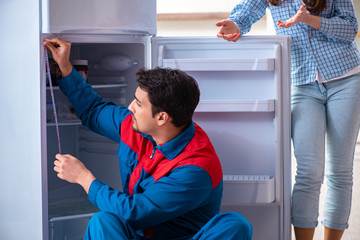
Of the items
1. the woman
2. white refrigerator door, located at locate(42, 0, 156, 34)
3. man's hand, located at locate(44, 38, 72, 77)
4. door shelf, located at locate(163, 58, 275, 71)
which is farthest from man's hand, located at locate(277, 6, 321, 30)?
man's hand, located at locate(44, 38, 72, 77)

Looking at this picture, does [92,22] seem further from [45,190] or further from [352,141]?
[352,141]

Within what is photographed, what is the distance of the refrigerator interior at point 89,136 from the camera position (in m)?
2.17

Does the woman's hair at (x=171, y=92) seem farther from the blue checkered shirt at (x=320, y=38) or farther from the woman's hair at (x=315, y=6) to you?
the woman's hair at (x=315, y=6)

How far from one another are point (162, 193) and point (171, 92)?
319mm

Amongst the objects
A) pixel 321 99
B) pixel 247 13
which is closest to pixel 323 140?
pixel 321 99

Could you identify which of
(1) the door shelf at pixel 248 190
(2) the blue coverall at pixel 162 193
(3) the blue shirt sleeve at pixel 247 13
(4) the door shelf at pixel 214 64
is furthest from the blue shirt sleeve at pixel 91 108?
(3) the blue shirt sleeve at pixel 247 13

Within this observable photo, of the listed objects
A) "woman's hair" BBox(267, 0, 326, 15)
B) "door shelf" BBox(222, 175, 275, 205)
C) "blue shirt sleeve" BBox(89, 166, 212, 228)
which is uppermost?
"woman's hair" BBox(267, 0, 326, 15)

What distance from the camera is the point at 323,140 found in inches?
83.3

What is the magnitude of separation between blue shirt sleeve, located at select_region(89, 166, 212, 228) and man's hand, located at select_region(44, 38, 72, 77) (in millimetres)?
482

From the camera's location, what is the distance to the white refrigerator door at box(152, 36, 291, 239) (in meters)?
2.10

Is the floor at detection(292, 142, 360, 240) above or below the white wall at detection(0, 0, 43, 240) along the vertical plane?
below

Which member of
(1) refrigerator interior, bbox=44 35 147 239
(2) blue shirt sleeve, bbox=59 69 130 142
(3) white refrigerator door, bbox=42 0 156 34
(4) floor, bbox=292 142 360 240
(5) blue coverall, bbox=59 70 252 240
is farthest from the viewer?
(4) floor, bbox=292 142 360 240

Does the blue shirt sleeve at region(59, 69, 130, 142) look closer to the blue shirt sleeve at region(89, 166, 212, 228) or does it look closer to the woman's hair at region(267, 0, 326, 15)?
the blue shirt sleeve at region(89, 166, 212, 228)

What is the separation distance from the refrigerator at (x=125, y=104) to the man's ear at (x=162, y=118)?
399 mm
